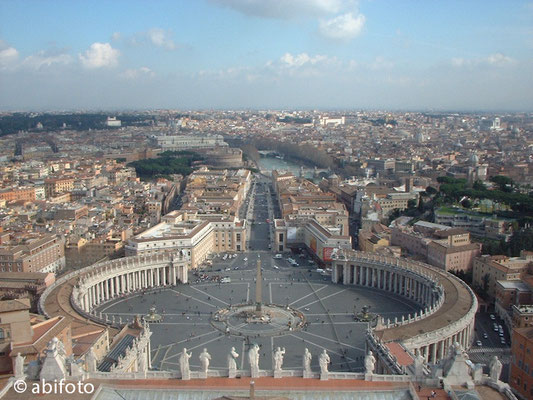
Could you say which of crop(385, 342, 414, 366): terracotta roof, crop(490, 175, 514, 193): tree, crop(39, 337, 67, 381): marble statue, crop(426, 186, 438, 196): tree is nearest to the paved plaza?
crop(385, 342, 414, 366): terracotta roof

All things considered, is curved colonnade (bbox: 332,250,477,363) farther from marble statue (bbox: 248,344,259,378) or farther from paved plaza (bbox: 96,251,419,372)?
marble statue (bbox: 248,344,259,378)

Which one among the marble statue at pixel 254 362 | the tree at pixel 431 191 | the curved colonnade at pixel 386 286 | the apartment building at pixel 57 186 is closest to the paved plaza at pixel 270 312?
the curved colonnade at pixel 386 286

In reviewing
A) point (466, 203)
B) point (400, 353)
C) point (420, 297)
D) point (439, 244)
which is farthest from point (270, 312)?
point (466, 203)

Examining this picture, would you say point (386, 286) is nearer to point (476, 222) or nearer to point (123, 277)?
point (476, 222)

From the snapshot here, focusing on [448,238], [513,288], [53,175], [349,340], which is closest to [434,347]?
[349,340]

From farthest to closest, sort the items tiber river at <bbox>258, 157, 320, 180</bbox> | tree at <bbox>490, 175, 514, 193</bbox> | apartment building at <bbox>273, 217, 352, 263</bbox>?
tiber river at <bbox>258, 157, 320, 180</bbox>, tree at <bbox>490, 175, 514, 193</bbox>, apartment building at <bbox>273, 217, 352, 263</bbox>

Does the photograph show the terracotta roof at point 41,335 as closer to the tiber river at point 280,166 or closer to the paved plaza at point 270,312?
the paved plaza at point 270,312
